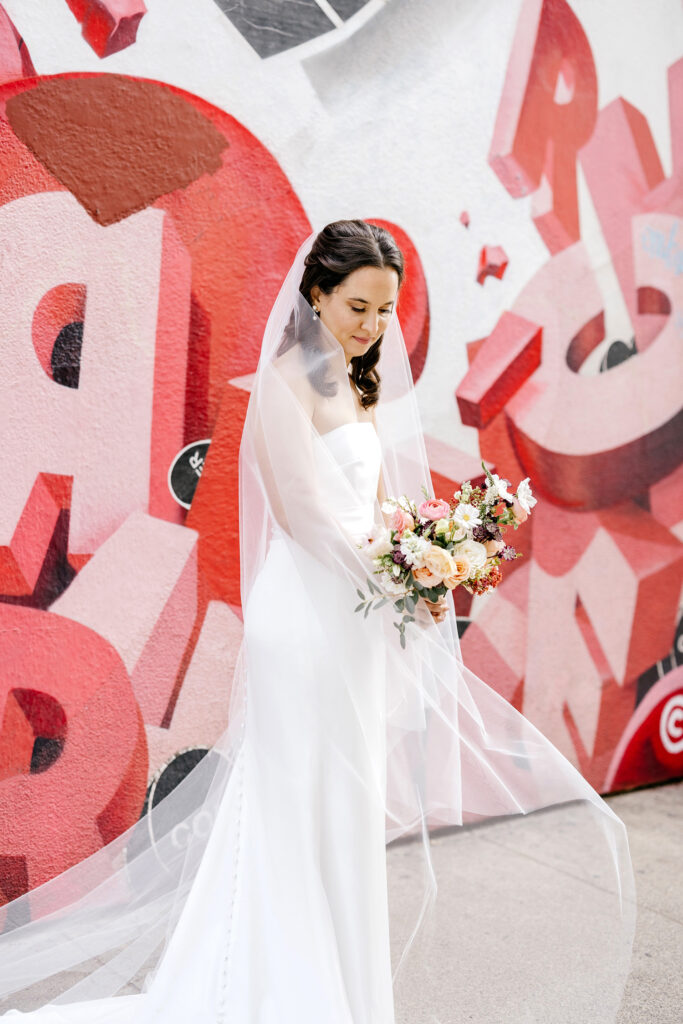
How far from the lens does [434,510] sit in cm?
224

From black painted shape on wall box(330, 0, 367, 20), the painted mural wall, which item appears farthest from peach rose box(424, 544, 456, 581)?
black painted shape on wall box(330, 0, 367, 20)

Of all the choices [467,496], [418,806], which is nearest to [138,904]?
[418,806]

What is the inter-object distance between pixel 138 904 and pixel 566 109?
3860 millimetres

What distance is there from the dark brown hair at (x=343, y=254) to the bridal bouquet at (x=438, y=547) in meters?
0.46

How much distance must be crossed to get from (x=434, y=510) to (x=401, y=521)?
8 cm

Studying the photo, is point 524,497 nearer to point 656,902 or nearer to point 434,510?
point 434,510

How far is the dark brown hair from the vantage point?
2402 mm

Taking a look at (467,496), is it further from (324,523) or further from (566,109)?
(566,109)

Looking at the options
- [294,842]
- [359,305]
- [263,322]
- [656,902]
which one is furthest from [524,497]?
[656,902]

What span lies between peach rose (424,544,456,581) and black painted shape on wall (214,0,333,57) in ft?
7.94

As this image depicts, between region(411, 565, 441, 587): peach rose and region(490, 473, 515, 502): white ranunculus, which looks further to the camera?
region(490, 473, 515, 502): white ranunculus

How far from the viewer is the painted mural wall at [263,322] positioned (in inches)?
129

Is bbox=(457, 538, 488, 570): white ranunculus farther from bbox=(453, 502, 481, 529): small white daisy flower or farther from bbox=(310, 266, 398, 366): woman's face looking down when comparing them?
bbox=(310, 266, 398, 366): woman's face looking down

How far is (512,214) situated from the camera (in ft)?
14.3
